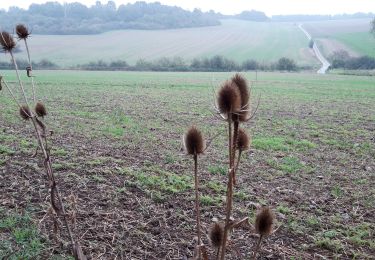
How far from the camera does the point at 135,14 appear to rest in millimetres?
102562

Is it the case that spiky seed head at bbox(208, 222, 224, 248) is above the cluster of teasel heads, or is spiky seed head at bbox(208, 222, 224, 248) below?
below

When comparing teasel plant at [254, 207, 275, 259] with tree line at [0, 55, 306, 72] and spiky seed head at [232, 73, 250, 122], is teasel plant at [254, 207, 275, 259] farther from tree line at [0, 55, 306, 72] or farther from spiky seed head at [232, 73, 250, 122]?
tree line at [0, 55, 306, 72]

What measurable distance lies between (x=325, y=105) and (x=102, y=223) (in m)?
17.8

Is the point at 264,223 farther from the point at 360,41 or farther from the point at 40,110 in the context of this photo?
the point at 360,41

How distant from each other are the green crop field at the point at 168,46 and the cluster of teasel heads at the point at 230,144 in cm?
5573

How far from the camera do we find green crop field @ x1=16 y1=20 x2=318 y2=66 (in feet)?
202

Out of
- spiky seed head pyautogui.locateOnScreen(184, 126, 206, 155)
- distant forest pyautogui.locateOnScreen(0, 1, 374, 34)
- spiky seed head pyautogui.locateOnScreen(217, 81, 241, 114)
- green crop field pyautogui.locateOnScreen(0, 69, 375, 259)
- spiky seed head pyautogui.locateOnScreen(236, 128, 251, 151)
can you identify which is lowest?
green crop field pyautogui.locateOnScreen(0, 69, 375, 259)

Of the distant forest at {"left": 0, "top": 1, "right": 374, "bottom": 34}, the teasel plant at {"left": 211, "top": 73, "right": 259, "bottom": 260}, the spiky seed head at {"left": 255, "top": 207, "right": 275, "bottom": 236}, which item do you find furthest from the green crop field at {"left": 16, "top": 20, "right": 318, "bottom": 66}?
the teasel plant at {"left": 211, "top": 73, "right": 259, "bottom": 260}

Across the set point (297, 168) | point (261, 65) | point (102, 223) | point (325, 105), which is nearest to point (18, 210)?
point (102, 223)

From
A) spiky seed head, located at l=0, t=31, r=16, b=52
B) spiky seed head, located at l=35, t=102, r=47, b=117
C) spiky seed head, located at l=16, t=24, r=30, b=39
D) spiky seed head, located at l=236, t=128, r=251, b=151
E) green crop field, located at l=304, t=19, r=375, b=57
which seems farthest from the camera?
green crop field, located at l=304, t=19, r=375, b=57

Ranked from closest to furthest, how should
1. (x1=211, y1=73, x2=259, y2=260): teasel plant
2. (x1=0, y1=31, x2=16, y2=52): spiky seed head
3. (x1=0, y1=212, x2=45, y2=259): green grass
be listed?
(x1=211, y1=73, x2=259, y2=260): teasel plant < (x1=0, y1=31, x2=16, y2=52): spiky seed head < (x1=0, y1=212, x2=45, y2=259): green grass

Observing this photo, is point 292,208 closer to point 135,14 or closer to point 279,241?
point 279,241

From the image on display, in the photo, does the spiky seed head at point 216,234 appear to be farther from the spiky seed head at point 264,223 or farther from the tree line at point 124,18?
the tree line at point 124,18

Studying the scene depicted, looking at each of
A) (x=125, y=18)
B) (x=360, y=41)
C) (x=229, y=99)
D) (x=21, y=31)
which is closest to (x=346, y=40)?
(x=360, y=41)
